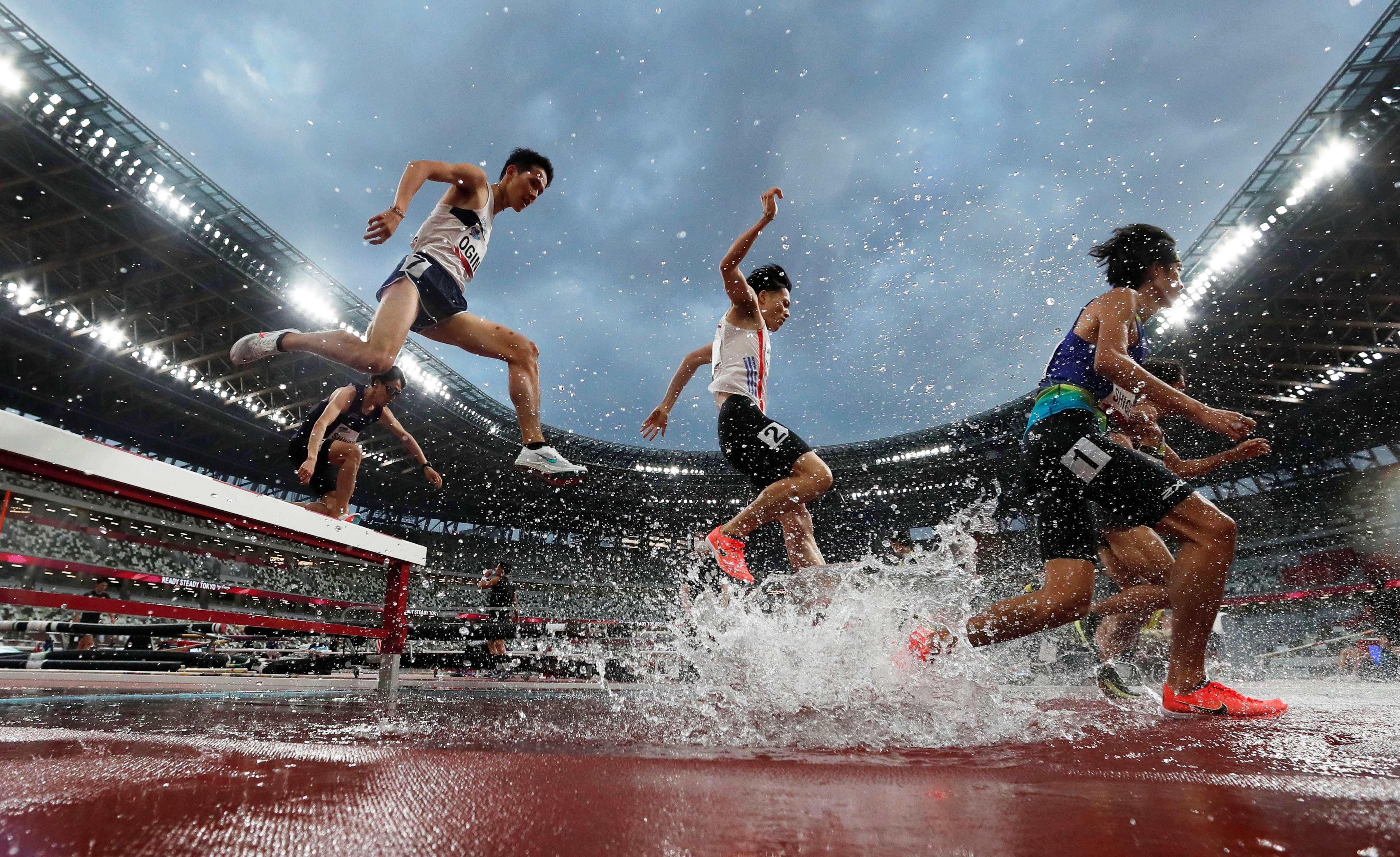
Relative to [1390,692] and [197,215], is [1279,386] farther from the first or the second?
[197,215]

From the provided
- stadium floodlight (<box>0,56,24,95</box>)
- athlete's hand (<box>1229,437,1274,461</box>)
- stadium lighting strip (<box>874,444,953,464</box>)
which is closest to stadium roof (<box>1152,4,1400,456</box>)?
stadium lighting strip (<box>874,444,953,464</box>)

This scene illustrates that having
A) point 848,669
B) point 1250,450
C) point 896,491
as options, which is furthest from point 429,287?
point 896,491

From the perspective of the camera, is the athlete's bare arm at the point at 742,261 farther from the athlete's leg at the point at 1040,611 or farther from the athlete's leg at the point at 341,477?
the athlete's leg at the point at 341,477

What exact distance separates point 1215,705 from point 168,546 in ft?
14.8

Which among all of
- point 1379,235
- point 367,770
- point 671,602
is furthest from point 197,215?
point 1379,235

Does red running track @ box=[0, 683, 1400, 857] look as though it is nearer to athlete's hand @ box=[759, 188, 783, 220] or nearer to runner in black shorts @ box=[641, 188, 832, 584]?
runner in black shorts @ box=[641, 188, 832, 584]

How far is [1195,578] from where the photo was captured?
→ 222 cm

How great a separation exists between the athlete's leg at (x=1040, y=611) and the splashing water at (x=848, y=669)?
100 millimetres

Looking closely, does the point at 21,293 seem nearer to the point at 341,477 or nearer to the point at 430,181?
the point at 341,477

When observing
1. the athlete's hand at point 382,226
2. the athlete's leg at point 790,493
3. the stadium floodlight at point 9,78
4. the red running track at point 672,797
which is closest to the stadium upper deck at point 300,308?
the stadium floodlight at point 9,78

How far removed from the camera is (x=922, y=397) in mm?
30281

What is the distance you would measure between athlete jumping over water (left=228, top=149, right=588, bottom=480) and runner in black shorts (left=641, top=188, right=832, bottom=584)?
844 mm

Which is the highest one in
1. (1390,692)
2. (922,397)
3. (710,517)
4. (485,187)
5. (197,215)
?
(922,397)

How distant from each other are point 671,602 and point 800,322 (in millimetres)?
15331
